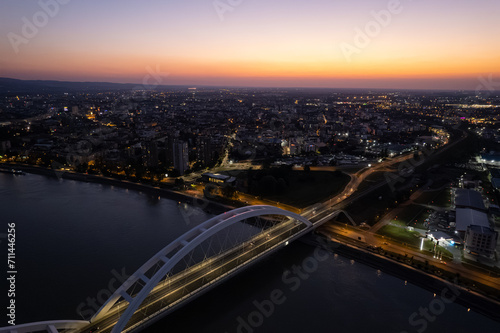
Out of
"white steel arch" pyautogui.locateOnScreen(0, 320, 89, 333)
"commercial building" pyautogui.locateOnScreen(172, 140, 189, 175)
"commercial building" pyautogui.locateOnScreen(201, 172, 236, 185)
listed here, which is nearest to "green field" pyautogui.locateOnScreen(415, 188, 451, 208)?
"commercial building" pyautogui.locateOnScreen(201, 172, 236, 185)

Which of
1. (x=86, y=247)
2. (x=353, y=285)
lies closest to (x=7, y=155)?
(x=86, y=247)

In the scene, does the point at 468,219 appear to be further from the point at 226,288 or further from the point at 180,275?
the point at 180,275

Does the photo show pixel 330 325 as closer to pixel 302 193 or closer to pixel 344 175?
pixel 302 193

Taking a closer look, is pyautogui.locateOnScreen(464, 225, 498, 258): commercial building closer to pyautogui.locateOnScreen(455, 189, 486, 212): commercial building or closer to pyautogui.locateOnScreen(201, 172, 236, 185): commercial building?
pyautogui.locateOnScreen(455, 189, 486, 212): commercial building

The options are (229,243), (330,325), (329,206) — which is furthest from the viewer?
(329,206)

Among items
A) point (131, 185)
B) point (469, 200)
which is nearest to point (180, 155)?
point (131, 185)
